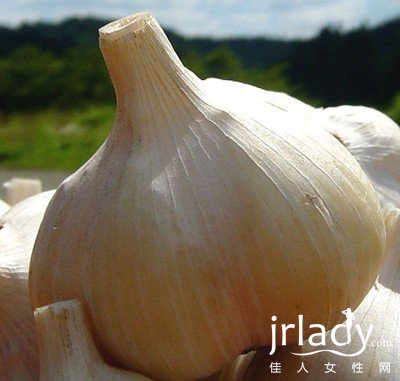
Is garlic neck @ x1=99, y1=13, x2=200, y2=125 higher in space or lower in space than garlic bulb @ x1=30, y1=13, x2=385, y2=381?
higher

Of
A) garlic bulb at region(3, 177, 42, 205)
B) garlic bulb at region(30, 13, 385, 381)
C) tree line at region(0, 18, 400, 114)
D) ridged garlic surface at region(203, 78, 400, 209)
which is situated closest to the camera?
garlic bulb at region(30, 13, 385, 381)

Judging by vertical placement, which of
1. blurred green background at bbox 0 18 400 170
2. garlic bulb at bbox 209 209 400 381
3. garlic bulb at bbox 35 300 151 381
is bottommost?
garlic bulb at bbox 209 209 400 381

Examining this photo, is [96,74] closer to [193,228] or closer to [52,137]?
[52,137]

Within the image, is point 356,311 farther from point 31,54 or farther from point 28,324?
point 31,54

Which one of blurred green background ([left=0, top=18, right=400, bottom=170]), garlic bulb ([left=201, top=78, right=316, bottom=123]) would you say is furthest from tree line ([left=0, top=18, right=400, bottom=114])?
garlic bulb ([left=201, top=78, right=316, bottom=123])

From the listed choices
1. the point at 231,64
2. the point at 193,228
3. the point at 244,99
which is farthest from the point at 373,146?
the point at 231,64

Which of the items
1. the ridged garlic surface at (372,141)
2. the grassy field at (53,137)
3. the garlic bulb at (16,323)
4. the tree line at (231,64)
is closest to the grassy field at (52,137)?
the grassy field at (53,137)

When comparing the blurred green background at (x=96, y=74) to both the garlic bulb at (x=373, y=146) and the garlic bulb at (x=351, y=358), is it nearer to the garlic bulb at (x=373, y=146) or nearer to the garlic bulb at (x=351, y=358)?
the garlic bulb at (x=373, y=146)

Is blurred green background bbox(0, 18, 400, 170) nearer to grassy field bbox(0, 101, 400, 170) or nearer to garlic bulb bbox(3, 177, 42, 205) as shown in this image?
grassy field bbox(0, 101, 400, 170)
